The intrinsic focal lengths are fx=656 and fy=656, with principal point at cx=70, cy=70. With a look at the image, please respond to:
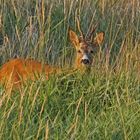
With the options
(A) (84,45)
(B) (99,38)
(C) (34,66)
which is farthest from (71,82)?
(A) (84,45)

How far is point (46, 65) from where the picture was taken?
6.47 meters

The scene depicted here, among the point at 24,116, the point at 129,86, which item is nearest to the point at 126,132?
the point at 24,116

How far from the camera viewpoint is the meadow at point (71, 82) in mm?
4359

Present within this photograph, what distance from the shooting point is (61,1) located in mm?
8250

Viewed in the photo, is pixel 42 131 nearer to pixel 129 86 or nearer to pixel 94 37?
pixel 129 86

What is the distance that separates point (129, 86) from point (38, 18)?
2.00m

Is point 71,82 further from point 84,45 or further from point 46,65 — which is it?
point 84,45

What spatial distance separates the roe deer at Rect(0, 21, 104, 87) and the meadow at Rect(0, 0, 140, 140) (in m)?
0.12

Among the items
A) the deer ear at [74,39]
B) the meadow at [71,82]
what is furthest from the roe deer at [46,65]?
the meadow at [71,82]

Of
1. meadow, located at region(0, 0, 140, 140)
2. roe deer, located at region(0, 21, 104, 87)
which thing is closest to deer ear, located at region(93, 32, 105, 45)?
roe deer, located at region(0, 21, 104, 87)

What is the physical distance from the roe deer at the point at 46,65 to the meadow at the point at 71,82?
0.40ft

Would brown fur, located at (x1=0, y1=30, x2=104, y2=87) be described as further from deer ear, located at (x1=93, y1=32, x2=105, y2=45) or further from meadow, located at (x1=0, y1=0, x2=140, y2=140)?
meadow, located at (x1=0, y1=0, x2=140, y2=140)

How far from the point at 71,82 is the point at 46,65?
906 millimetres

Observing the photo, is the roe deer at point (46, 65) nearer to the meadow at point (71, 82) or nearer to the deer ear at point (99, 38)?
the deer ear at point (99, 38)
